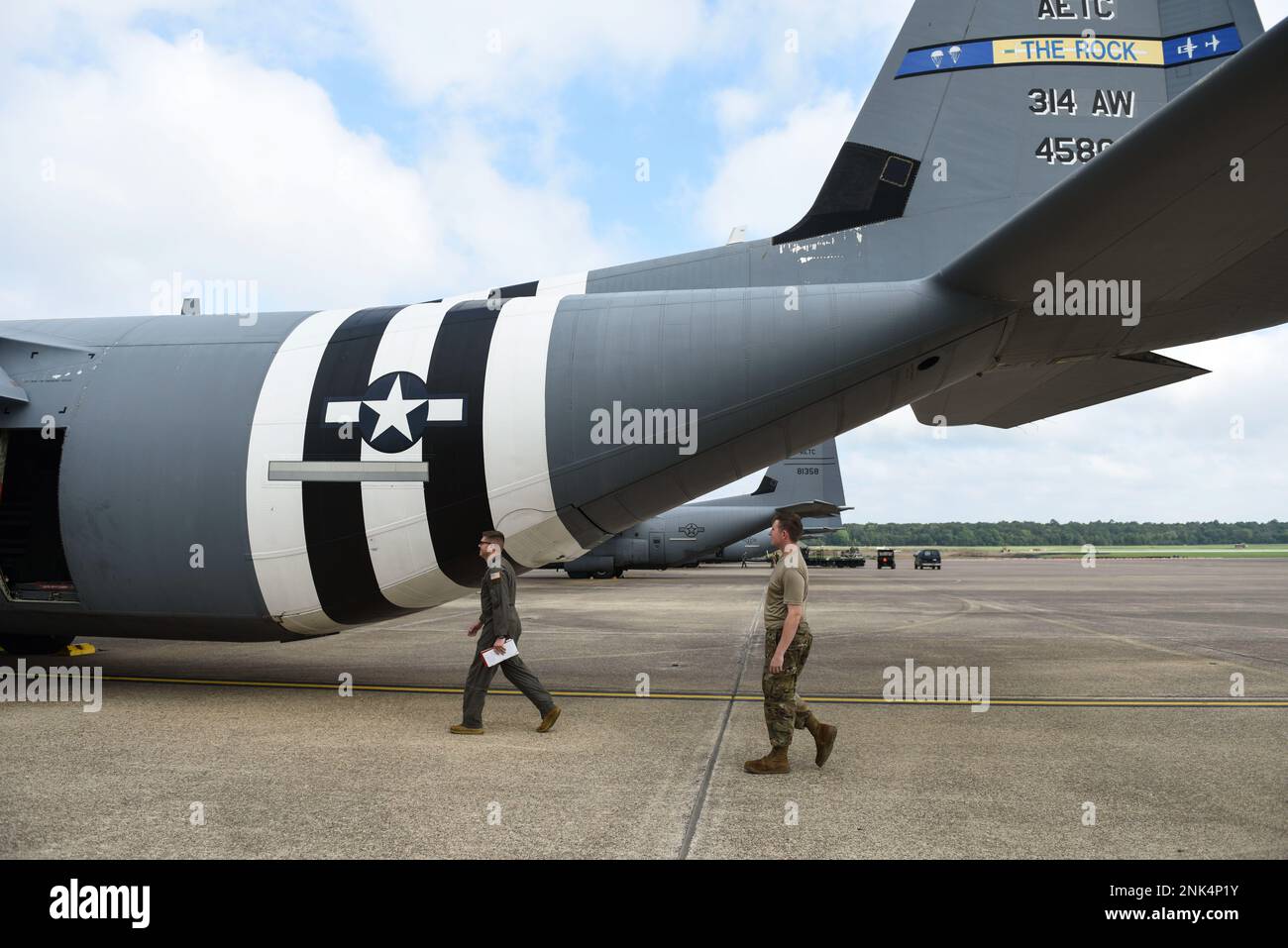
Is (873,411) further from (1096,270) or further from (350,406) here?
(350,406)

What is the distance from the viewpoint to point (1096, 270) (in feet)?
21.2

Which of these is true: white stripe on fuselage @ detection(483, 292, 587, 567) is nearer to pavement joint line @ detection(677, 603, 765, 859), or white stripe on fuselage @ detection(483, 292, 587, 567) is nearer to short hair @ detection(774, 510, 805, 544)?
pavement joint line @ detection(677, 603, 765, 859)

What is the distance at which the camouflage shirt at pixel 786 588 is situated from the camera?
5.96 metres

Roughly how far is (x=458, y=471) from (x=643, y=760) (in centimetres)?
331

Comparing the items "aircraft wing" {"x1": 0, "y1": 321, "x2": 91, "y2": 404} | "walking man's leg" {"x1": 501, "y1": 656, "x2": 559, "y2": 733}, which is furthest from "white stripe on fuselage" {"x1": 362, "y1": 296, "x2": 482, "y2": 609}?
"aircraft wing" {"x1": 0, "y1": 321, "x2": 91, "y2": 404}

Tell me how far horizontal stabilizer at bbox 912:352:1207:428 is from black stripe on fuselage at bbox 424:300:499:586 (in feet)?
19.1

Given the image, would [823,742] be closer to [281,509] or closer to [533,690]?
[533,690]

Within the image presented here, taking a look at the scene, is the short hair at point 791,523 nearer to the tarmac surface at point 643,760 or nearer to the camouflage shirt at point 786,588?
the camouflage shirt at point 786,588

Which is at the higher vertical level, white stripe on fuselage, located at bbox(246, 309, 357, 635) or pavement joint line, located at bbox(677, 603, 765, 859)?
white stripe on fuselage, located at bbox(246, 309, 357, 635)

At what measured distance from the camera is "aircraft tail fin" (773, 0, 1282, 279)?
8.35 metres

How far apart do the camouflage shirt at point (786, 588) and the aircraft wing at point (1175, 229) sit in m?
3.06
